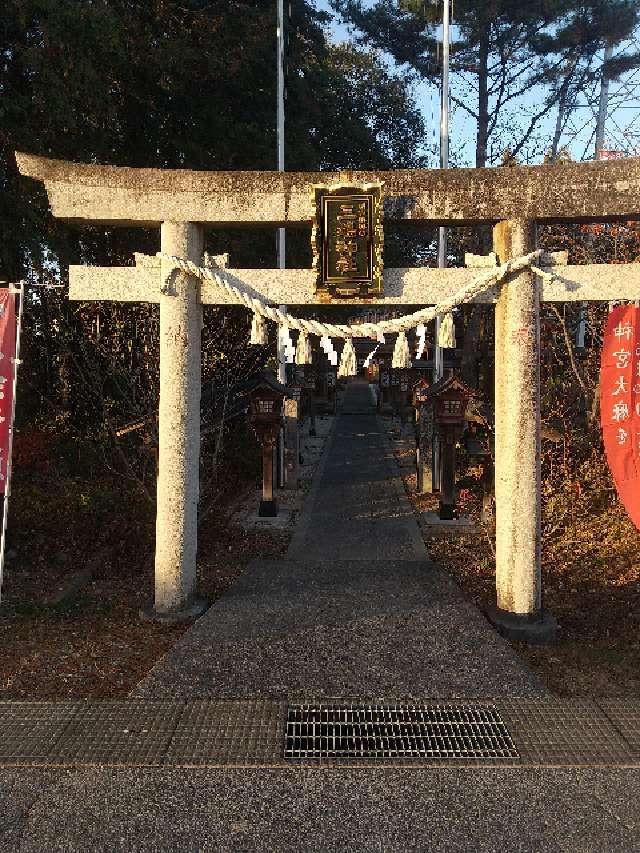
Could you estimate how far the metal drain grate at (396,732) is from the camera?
3672 millimetres

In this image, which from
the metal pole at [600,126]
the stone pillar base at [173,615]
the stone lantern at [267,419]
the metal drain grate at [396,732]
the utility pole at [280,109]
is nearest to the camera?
the metal drain grate at [396,732]

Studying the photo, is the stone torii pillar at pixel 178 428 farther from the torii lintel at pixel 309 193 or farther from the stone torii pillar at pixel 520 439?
the stone torii pillar at pixel 520 439

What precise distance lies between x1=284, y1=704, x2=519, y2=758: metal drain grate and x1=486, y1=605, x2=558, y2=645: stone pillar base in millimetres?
1504

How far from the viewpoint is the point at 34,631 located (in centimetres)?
606

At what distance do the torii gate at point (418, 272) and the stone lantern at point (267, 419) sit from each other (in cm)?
580

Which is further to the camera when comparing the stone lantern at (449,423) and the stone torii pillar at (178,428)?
the stone lantern at (449,423)

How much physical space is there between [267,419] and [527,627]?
282 inches

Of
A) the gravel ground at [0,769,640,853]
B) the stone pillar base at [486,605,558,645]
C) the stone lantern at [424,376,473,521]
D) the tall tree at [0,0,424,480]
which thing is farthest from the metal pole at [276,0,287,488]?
the gravel ground at [0,769,640,853]

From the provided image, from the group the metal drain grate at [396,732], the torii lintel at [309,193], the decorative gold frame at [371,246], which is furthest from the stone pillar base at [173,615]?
the torii lintel at [309,193]

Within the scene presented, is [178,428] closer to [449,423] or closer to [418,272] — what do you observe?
[418,272]

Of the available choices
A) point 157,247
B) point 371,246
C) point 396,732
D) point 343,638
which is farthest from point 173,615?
point 157,247

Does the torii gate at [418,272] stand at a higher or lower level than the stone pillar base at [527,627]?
higher

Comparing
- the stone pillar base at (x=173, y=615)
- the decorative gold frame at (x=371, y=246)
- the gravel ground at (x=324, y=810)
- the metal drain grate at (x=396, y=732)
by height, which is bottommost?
the gravel ground at (x=324, y=810)

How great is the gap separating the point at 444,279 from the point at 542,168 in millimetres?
1273
